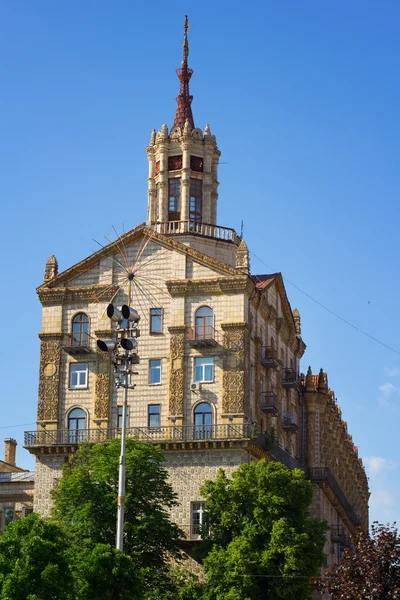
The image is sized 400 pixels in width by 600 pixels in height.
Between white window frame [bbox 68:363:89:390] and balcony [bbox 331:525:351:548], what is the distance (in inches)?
849

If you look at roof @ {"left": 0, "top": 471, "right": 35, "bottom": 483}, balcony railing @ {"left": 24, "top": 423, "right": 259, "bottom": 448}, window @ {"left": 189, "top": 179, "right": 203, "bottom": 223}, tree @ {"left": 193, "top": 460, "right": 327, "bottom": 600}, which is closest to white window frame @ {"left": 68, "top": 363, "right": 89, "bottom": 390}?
balcony railing @ {"left": 24, "top": 423, "right": 259, "bottom": 448}

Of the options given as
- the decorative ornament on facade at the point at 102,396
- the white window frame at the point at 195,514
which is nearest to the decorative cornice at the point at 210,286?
the decorative ornament on facade at the point at 102,396

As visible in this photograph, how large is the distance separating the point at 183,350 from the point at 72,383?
279 inches

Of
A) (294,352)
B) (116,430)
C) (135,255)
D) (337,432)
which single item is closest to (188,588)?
(116,430)

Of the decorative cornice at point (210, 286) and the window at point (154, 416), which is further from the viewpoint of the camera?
the decorative cornice at point (210, 286)

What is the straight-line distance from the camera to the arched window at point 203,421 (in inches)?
2881

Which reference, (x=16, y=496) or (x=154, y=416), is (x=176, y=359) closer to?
(x=154, y=416)

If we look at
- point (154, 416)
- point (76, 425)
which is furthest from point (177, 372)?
point (76, 425)

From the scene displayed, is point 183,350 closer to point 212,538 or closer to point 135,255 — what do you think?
point 135,255

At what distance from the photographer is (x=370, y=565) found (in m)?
53.0

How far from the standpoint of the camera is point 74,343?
256 feet

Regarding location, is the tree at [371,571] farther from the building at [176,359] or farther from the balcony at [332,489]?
the balcony at [332,489]

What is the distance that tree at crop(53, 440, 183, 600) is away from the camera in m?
64.2

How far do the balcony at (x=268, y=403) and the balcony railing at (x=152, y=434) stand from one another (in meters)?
4.13
